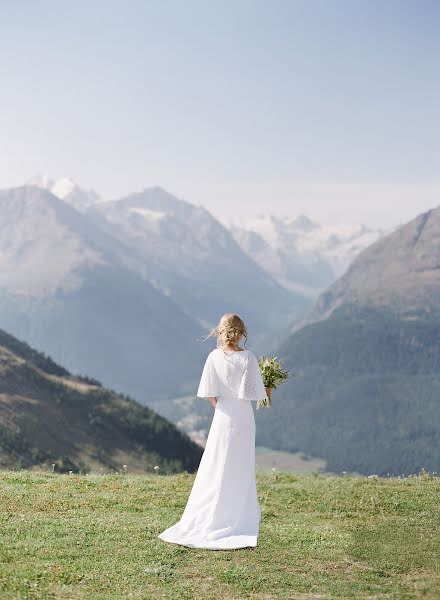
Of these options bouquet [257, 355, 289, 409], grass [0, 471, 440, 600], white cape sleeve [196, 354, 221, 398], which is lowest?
grass [0, 471, 440, 600]

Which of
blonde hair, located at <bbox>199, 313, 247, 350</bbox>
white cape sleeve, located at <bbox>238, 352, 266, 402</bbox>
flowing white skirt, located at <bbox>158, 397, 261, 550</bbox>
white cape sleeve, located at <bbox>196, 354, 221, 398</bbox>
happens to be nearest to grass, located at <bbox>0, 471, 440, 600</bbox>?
flowing white skirt, located at <bbox>158, 397, 261, 550</bbox>

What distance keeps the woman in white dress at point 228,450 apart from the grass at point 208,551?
1.01 m

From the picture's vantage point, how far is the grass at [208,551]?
1777 cm

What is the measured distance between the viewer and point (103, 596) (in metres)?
16.9

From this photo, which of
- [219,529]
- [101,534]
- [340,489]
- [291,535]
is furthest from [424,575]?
[340,489]

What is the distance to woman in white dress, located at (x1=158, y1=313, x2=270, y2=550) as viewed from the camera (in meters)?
21.9

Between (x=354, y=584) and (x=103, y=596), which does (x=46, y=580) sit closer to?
(x=103, y=596)

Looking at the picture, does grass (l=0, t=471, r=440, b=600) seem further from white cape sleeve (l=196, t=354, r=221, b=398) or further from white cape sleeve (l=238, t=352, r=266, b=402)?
white cape sleeve (l=196, t=354, r=221, b=398)

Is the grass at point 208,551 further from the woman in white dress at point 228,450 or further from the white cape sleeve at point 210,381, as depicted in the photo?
the white cape sleeve at point 210,381

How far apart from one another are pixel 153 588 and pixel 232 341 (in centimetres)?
747

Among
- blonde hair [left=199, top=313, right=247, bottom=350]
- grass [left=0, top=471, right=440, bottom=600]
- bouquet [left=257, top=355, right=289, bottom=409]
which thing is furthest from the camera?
bouquet [left=257, top=355, right=289, bottom=409]

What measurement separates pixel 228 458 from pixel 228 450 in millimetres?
240

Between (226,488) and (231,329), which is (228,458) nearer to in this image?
(226,488)

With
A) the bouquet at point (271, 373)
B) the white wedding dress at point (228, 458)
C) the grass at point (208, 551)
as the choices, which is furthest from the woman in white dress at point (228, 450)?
the bouquet at point (271, 373)
